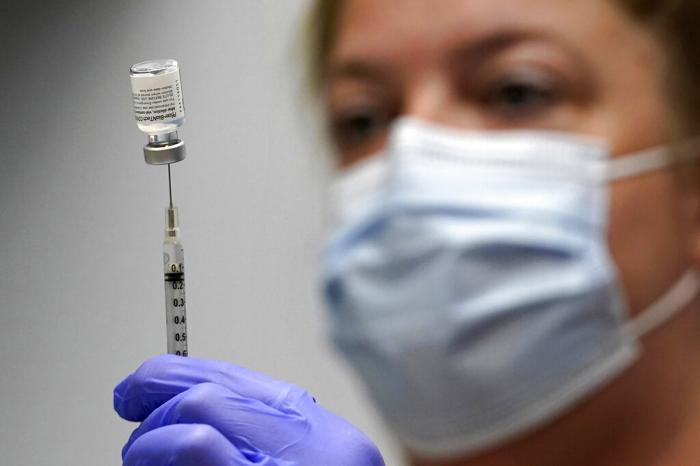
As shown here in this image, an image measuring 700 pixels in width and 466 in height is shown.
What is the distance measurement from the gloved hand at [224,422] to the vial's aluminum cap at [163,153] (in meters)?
0.26

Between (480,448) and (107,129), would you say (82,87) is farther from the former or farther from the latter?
(480,448)

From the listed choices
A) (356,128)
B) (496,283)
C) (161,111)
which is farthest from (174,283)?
(496,283)

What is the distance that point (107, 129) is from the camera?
2.43 meters

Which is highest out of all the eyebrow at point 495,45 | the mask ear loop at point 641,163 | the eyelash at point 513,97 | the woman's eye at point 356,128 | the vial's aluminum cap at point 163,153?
the eyebrow at point 495,45

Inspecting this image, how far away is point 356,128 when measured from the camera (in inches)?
38.7

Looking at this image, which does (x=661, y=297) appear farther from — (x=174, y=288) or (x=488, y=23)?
(x=174, y=288)

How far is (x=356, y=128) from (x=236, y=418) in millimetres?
498

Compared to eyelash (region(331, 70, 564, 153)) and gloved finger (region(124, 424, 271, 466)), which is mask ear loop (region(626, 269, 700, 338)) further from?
gloved finger (region(124, 424, 271, 466))

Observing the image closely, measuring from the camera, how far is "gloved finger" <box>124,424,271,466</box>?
128cm

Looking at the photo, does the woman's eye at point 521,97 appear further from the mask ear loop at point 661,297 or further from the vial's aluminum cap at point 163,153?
the vial's aluminum cap at point 163,153

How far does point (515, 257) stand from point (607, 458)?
0.59 ft

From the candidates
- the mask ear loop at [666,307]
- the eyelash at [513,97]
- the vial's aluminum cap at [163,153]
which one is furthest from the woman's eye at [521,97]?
the vial's aluminum cap at [163,153]

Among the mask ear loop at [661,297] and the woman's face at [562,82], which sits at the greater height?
the woman's face at [562,82]

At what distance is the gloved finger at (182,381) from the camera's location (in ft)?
4.58
